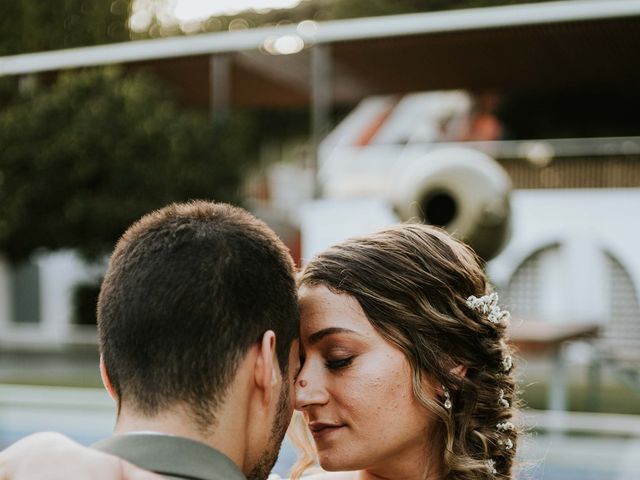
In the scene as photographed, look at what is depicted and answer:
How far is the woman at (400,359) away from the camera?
2.26m

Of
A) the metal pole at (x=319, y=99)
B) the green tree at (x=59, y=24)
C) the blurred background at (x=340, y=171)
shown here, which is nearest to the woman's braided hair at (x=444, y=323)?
the blurred background at (x=340, y=171)

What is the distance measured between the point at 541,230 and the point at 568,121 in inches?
323

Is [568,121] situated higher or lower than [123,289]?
higher

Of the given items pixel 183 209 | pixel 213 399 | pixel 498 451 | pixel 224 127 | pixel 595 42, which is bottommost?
pixel 498 451

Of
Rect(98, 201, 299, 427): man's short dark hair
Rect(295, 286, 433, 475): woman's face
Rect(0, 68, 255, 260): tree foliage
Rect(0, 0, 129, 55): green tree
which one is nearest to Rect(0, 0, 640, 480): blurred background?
Rect(0, 68, 255, 260): tree foliage

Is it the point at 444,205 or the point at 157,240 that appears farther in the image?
the point at 444,205

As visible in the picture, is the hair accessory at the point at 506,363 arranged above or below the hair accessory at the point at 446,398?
above

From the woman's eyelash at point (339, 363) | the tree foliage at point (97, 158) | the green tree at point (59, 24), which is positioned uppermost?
the green tree at point (59, 24)

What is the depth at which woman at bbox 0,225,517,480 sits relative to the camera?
226 centimetres

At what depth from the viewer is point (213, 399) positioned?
152 cm

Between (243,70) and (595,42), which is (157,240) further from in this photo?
(243,70)

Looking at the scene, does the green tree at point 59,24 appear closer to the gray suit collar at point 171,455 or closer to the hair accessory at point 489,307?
the hair accessory at point 489,307

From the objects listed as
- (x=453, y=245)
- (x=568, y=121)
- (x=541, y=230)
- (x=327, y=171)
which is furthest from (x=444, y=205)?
(x=568, y=121)

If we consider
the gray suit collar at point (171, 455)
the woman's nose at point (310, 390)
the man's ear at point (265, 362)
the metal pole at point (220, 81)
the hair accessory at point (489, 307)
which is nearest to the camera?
the gray suit collar at point (171, 455)
